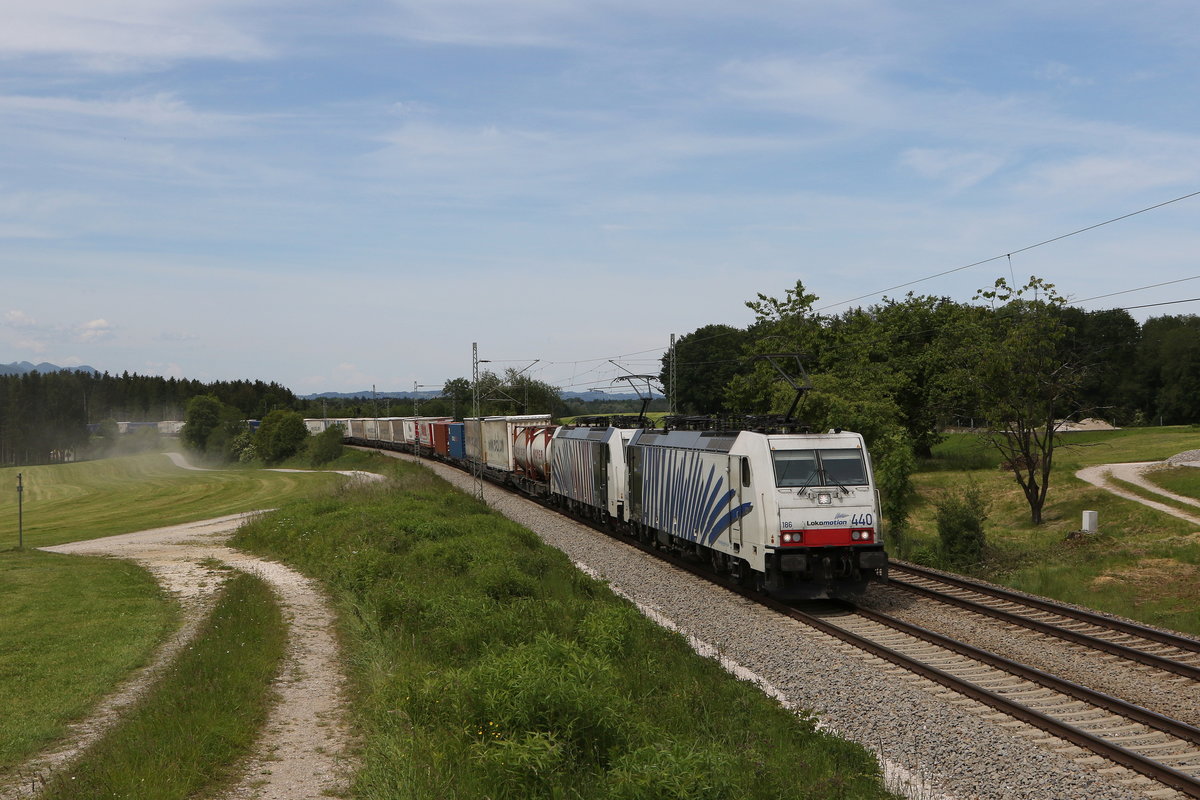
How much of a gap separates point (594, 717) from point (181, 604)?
13.4 m

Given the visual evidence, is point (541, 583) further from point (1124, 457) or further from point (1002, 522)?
point (1124, 457)

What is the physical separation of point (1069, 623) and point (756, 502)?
5.74 m

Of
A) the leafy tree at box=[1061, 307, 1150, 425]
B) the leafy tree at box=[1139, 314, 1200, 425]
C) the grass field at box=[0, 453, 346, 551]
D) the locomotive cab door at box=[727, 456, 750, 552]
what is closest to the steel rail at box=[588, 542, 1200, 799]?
the locomotive cab door at box=[727, 456, 750, 552]

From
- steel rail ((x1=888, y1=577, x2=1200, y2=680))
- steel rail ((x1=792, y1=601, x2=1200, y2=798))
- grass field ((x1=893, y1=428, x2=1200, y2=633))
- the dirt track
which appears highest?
the dirt track

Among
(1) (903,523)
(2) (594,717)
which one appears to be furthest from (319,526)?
(2) (594,717)

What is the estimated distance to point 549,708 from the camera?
8.78m

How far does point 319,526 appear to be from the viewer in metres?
29.7

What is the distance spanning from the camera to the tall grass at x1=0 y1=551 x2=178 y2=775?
1134 cm

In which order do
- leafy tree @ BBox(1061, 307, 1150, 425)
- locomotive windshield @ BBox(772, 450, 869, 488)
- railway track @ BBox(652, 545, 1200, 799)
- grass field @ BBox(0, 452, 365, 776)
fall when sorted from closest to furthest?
railway track @ BBox(652, 545, 1200, 799) → grass field @ BBox(0, 452, 365, 776) → locomotive windshield @ BBox(772, 450, 869, 488) → leafy tree @ BBox(1061, 307, 1150, 425)

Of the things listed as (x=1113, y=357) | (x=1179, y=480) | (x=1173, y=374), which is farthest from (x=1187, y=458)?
(x=1113, y=357)

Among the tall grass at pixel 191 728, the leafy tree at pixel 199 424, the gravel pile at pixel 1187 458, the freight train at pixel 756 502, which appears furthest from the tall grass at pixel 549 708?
the leafy tree at pixel 199 424

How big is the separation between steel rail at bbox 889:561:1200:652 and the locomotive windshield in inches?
147

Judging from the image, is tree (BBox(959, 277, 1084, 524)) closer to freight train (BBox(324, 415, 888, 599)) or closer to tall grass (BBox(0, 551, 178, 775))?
freight train (BBox(324, 415, 888, 599))

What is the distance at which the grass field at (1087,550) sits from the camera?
18.9 m
